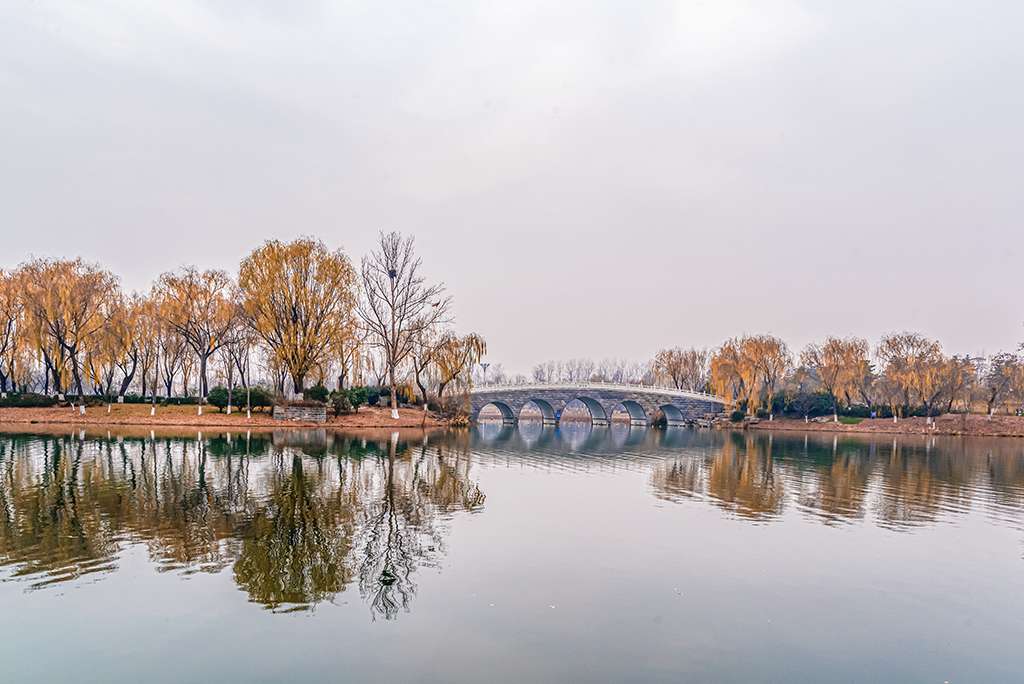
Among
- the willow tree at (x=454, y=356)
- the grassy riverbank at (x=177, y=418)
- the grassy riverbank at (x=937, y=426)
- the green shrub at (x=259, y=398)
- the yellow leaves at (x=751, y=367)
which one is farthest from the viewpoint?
the yellow leaves at (x=751, y=367)

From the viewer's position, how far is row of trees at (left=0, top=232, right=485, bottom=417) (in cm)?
4072

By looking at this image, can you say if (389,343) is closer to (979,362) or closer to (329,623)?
(329,623)

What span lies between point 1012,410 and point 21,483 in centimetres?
8330

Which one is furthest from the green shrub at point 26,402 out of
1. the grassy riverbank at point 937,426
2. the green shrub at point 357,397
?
the grassy riverbank at point 937,426

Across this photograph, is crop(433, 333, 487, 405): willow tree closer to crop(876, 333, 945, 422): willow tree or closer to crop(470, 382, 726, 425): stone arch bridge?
crop(470, 382, 726, 425): stone arch bridge

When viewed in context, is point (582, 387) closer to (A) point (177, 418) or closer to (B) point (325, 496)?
(A) point (177, 418)

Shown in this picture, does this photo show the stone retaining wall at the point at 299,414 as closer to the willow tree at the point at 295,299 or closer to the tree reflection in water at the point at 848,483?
the willow tree at the point at 295,299

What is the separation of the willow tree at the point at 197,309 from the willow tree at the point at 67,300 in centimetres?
367

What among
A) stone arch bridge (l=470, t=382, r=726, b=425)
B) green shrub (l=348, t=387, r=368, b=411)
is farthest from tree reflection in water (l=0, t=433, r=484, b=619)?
stone arch bridge (l=470, t=382, r=726, b=425)

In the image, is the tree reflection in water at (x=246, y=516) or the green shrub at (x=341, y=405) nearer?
the tree reflection in water at (x=246, y=516)

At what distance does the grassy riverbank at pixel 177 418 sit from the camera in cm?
3841

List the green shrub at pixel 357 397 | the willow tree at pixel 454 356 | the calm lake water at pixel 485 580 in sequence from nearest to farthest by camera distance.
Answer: the calm lake water at pixel 485 580
the green shrub at pixel 357 397
the willow tree at pixel 454 356

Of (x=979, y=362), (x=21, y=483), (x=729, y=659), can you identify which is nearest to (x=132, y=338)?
(x=21, y=483)

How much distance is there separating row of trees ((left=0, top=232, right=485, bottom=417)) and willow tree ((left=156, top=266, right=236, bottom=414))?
8 cm
